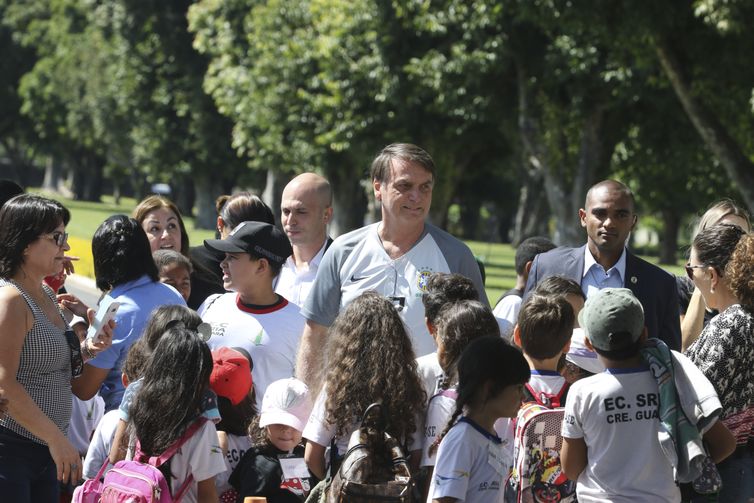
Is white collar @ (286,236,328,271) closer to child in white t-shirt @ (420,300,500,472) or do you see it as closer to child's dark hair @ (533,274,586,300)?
child's dark hair @ (533,274,586,300)

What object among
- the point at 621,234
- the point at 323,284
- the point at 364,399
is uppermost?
the point at 621,234

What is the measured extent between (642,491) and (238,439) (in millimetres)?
1799

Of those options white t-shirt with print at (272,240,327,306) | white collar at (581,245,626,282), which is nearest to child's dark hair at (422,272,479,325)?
white collar at (581,245,626,282)

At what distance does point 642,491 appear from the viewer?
168 inches

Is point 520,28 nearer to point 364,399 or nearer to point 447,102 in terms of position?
point 447,102

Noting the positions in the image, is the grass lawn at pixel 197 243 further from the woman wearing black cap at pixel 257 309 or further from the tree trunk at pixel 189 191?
the woman wearing black cap at pixel 257 309

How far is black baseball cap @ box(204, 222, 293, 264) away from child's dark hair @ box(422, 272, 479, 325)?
109cm

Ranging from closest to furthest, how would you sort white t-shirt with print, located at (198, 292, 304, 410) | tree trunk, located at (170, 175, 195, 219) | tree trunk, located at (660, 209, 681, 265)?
1. white t-shirt with print, located at (198, 292, 304, 410)
2. tree trunk, located at (170, 175, 195, 219)
3. tree trunk, located at (660, 209, 681, 265)

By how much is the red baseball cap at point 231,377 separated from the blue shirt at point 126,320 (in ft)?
1.81

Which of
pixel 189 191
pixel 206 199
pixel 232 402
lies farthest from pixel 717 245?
A: pixel 189 191

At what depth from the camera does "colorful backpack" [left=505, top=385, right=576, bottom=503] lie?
4633mm

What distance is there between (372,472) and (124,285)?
1951mm

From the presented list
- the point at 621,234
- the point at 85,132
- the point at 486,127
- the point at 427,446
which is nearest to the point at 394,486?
the point at 427,446

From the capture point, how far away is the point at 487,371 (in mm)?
4309
